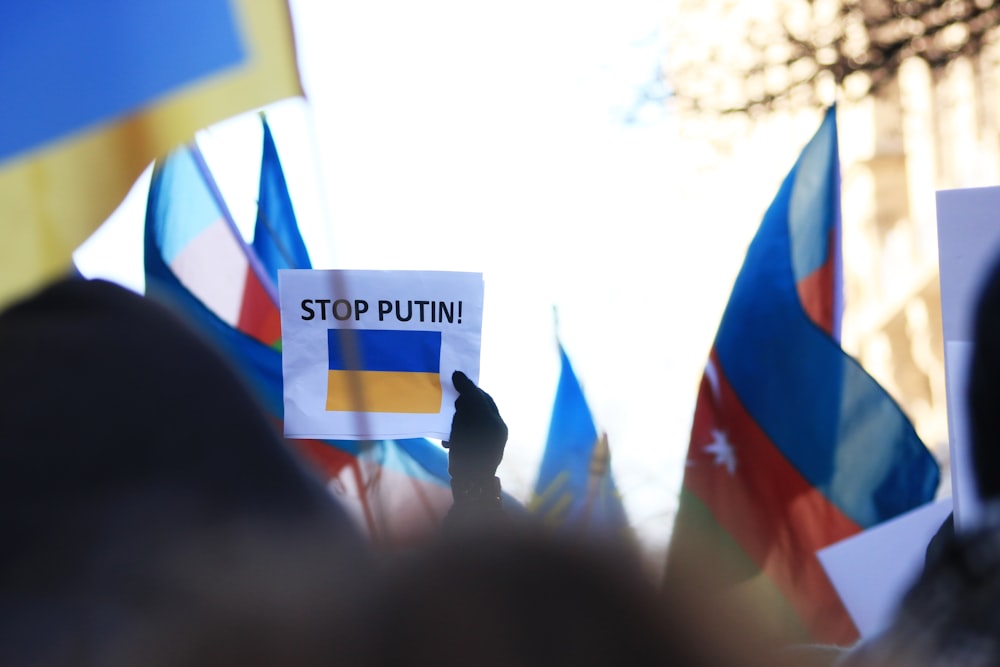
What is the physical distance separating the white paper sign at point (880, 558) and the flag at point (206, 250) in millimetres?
1650

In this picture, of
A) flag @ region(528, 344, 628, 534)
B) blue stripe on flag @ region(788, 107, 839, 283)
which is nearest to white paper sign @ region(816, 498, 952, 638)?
flag @ region(528, 344, 628, 534)

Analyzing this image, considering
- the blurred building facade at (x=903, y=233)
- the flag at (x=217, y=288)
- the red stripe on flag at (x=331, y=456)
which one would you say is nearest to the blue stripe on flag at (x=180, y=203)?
the flag at (x=217, y=288)

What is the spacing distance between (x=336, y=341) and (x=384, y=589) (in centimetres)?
184

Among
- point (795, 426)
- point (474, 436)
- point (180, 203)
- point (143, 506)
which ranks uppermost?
point (180, 203)

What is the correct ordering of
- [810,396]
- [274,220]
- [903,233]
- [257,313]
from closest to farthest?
[257,313], [274,220], [810,396], [903,233]

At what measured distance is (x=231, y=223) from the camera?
113 inches

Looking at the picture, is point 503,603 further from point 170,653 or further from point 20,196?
point 20,196

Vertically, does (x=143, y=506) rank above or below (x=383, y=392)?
above

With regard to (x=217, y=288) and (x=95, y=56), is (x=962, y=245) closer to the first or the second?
(x=95, y=56)

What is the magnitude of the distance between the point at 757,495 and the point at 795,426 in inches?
10.0

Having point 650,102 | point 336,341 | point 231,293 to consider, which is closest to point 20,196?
point 336,341

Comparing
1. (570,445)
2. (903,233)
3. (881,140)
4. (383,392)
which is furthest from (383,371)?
(881,140)

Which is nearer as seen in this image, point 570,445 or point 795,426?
point 795,426

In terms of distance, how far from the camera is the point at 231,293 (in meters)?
2.93
